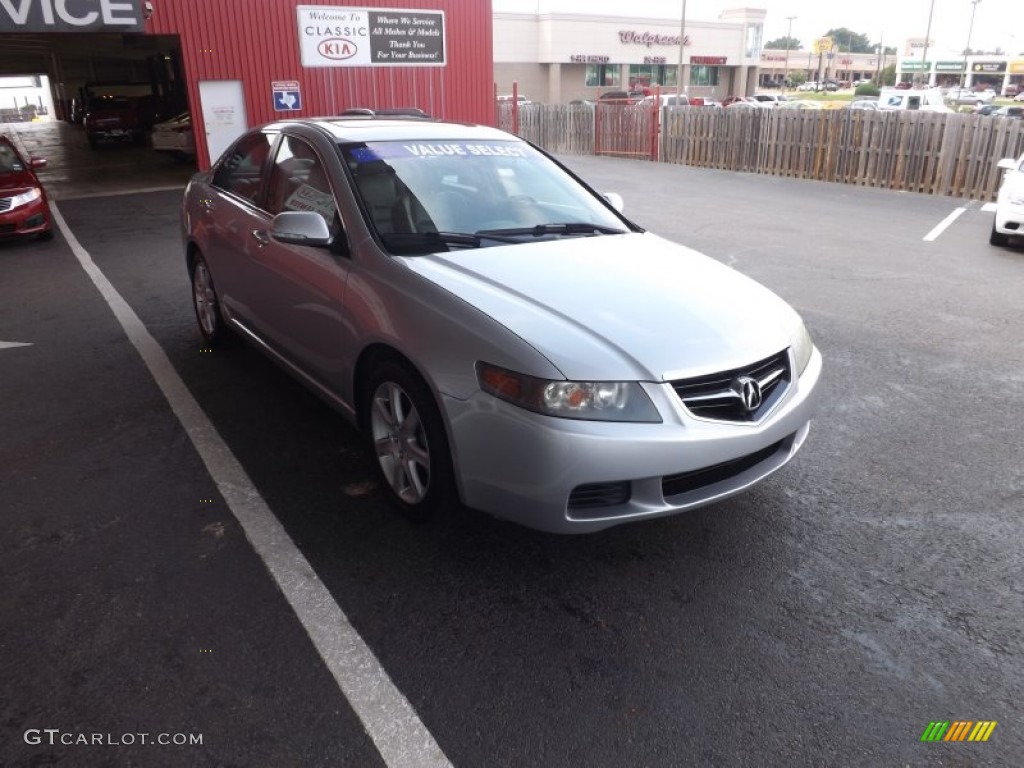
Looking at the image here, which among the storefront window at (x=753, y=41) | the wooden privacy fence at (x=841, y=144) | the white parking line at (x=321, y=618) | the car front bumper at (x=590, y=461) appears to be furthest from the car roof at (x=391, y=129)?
the storefront window at (x=753, y=41)

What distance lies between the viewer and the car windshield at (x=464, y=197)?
3730 mm

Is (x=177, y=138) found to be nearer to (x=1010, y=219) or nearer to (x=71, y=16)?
(x=71, y=16)

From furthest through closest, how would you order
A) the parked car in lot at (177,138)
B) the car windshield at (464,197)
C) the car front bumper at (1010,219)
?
the parked car in lot at (177,138)
the car front bumper at (1010,219)
the car windshield at (464,197)

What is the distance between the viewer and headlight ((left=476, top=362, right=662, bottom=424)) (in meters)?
2.75

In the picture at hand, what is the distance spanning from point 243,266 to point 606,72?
55632mm

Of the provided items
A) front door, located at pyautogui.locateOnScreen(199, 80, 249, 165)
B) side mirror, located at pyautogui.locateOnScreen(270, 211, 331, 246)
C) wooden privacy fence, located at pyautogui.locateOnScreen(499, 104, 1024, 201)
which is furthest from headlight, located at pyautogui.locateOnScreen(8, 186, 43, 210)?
wooden privacy fence, located at pyautogui.locateOnScreen(499, 104, 1024, 201)

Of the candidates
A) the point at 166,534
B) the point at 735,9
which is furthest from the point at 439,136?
the point at 735,9

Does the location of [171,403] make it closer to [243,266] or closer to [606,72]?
[243,266]

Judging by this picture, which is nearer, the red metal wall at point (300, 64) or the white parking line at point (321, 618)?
the white parking line at point (321, 618)

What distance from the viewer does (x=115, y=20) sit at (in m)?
14.0

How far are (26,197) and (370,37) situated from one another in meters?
9.33

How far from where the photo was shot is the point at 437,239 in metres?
3.67

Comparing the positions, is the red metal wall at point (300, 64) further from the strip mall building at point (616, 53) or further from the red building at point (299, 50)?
the strip mall building at point (616, 53)

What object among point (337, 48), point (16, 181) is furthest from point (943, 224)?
point (16, 181)
